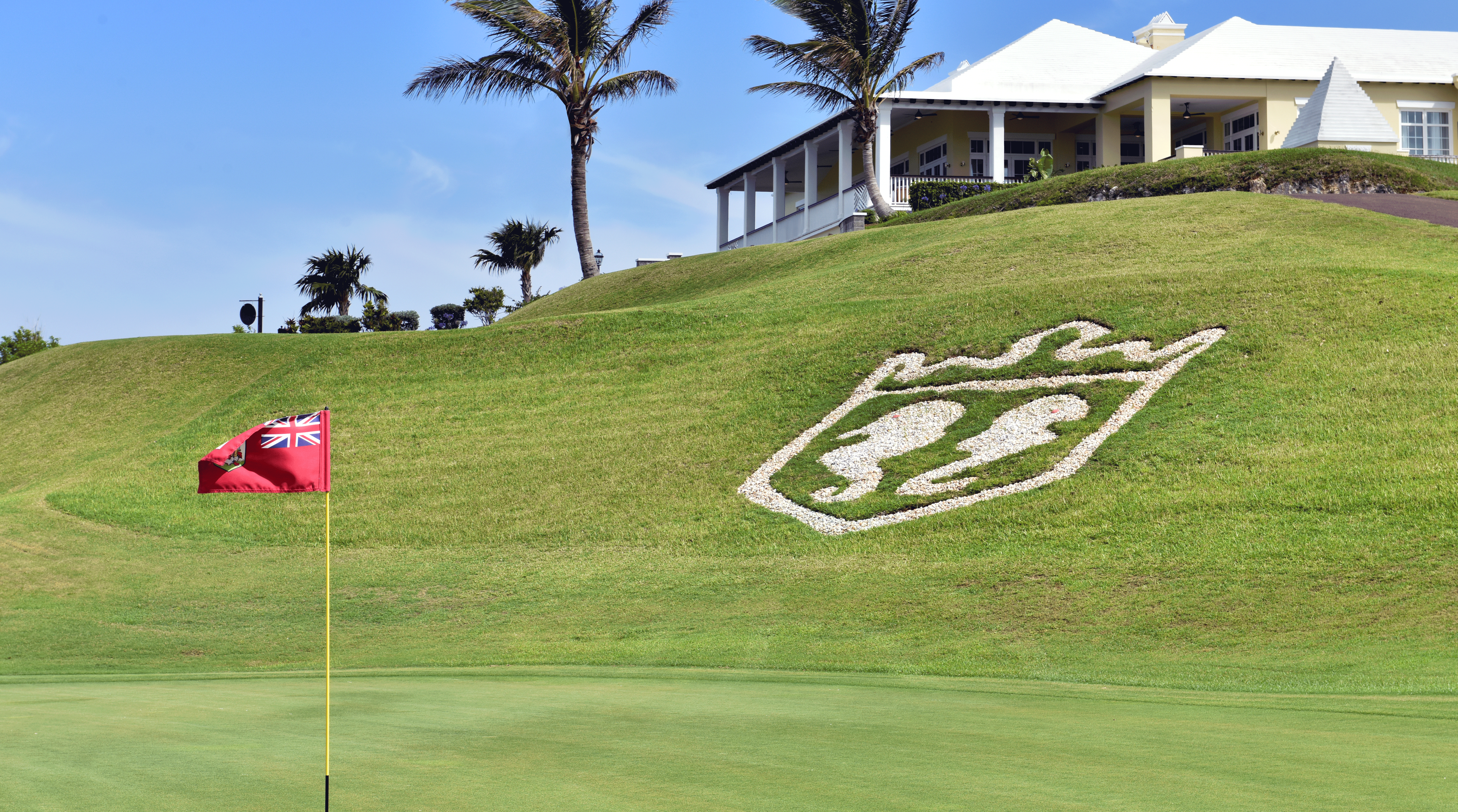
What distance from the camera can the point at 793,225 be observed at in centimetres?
4916

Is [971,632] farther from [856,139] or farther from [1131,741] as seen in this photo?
[856,139]

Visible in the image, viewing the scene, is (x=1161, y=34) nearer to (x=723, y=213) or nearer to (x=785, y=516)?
(x=723, y=213)

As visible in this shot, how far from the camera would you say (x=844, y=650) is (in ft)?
42.0

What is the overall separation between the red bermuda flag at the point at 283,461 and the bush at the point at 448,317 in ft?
131

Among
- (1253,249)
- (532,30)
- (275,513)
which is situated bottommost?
(275,513)

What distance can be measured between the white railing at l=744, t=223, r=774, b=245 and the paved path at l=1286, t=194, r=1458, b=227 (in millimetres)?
23300

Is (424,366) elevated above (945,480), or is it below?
above

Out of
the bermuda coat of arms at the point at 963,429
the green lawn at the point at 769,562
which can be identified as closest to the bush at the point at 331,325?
the green lawn at the point at 769,562

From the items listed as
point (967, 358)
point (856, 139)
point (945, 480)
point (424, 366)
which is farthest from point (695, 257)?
point (945, 480)

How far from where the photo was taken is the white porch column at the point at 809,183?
47.5 metres

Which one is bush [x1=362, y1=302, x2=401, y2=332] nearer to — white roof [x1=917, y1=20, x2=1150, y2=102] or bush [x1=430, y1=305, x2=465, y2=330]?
bush [x1=430, y1=305, x2=465, y2=330]

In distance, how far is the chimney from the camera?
175 feet

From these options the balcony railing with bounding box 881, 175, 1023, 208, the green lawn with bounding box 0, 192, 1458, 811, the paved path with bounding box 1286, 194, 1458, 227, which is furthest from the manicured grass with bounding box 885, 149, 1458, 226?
the balcony railing with bounding box 881, 175, 1023, 208

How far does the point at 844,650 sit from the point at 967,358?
10775mm
